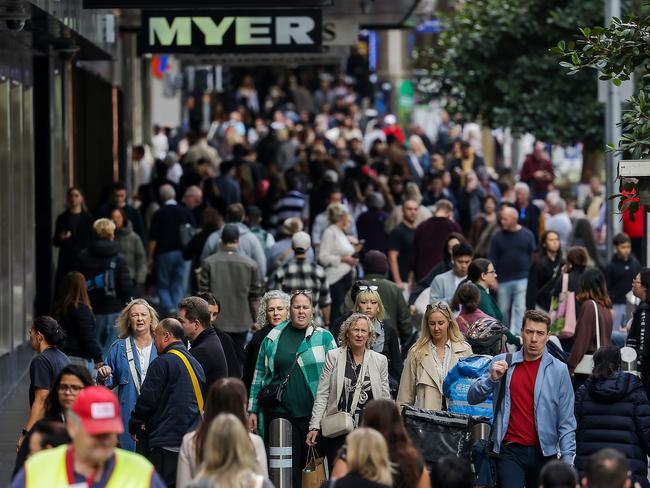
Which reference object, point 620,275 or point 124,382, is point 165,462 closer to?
point 124,382

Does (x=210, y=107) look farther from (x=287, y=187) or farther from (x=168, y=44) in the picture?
(x=168, y=44)

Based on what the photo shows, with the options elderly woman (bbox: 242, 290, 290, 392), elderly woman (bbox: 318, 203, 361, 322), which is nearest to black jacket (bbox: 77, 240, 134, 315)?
elderly woman (bbox: 318, 203, 361, 322)

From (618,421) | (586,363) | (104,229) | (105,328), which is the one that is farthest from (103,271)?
(618,421)

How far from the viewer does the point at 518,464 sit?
417 inches

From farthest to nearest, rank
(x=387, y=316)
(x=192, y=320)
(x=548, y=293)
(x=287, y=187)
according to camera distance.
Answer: (x=287, y=187) < (x=548, y=293) < (x=387, y=316) < (x=192, y=320)

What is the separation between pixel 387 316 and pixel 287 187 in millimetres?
10758

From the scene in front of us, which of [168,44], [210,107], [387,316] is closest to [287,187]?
[168,44]

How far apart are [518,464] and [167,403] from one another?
219 centimetres

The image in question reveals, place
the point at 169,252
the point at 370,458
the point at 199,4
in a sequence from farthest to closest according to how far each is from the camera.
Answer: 1. the point at 169,252
2. the point at 199,4
3. the point at 370,458

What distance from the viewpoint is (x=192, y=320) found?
37.9 ft

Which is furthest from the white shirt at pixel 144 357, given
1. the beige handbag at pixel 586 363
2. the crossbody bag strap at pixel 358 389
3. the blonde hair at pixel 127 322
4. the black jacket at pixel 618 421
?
the beige handbag at pixel 586 363

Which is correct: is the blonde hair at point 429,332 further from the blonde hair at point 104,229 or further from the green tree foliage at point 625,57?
the blonde hair at point 104,229

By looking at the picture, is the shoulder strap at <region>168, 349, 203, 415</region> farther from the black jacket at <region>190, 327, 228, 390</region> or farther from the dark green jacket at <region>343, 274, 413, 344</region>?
the dark green jacket at <region>343, 274, 413, 344</region>

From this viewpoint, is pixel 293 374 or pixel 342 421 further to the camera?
pixel 293 374
